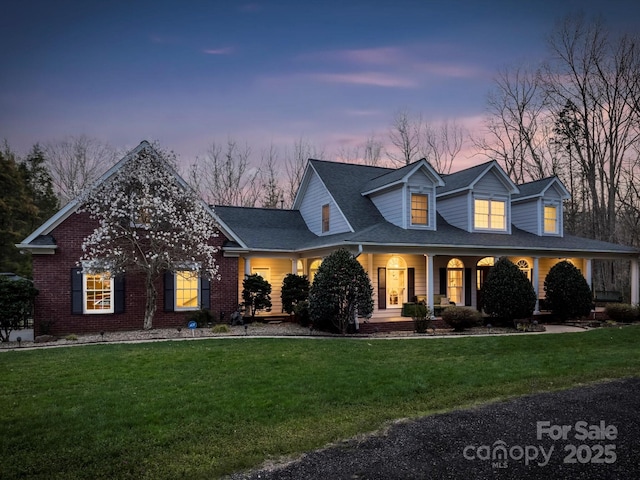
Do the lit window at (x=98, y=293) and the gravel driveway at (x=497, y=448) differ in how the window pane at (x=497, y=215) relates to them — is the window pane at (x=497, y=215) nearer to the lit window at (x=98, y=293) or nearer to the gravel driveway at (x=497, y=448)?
the gravel driveway at (x=497, y=448)

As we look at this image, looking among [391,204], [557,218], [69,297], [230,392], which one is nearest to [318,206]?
[391,204]

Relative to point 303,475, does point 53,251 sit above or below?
above

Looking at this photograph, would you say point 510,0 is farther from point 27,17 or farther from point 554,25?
point 554,25

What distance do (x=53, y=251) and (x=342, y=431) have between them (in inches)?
517

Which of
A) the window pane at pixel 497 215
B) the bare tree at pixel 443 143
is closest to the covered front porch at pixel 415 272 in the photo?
the window pane at pixel 497 215

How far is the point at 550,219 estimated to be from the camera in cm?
2184

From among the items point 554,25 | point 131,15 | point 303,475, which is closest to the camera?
point 303,475

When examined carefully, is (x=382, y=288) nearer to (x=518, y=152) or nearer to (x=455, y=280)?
(x=455, y=280)

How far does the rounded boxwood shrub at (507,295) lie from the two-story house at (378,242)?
1226mm

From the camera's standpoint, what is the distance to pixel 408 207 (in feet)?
59.6

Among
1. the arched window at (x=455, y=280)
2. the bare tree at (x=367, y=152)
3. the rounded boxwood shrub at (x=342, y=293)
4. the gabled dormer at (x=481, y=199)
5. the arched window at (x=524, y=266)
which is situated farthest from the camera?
the bare tree at (x=367, y=152)

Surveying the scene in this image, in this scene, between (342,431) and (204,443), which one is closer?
(204,443)

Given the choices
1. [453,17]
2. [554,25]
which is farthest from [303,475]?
[554,25]

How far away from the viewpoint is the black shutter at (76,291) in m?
15.0
